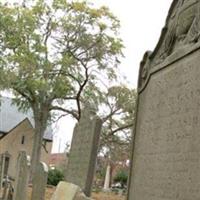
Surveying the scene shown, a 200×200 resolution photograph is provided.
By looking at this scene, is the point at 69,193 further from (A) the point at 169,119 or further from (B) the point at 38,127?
(B) the point at 38,127

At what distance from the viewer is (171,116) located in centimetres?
586

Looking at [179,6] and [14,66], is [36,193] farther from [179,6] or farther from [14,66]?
[14,66]

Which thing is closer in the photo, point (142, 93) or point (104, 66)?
point (142, 93)

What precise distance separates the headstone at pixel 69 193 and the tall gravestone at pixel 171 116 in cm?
69

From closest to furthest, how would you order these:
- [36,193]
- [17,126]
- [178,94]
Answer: [178,94]
[36,193]
[17,126]

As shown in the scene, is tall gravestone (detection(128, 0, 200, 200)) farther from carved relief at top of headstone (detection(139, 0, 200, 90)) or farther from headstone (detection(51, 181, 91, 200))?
headstone (detection(51, 181, 91, 200))

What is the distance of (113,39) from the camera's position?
35312mm

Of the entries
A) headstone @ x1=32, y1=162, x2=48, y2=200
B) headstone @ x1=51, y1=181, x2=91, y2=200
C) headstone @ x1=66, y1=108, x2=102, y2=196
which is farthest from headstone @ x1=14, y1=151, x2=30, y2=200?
headstone @ x1=51, y1=181, x2=91, y2=200

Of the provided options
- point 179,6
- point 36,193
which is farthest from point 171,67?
point 36,193

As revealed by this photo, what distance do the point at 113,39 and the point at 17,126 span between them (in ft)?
87.2

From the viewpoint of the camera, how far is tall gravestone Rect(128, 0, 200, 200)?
17.4ft

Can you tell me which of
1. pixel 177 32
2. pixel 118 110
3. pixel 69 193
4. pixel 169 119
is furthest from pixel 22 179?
pixel 118 110

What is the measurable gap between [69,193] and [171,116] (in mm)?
1856

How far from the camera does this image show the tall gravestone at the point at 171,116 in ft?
17.4
